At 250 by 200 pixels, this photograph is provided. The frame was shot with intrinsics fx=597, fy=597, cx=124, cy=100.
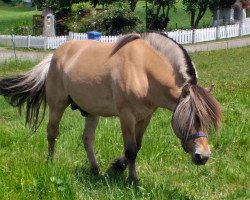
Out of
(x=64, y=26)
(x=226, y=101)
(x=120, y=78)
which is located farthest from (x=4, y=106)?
(x=64, y=26)

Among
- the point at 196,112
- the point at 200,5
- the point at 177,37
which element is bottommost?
the point at 177,37

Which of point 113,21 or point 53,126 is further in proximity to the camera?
point 113,21

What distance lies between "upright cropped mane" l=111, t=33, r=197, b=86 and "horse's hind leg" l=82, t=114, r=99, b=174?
1.29m

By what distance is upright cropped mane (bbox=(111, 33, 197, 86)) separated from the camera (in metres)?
5.82

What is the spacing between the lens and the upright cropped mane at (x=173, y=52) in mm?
5816

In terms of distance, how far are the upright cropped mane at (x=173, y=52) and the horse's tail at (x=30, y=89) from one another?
1575 millimetres

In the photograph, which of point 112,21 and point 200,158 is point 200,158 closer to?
point 200,158

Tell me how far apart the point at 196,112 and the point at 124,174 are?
5.24 feet

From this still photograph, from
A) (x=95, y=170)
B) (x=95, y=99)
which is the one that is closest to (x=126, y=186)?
(x=95, y=170)

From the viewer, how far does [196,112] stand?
547cm

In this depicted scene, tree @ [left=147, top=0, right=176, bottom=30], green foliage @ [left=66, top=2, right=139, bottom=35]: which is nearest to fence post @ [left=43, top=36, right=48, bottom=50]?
green foliage @ [left=66, top=2, right=139, bottom=35]

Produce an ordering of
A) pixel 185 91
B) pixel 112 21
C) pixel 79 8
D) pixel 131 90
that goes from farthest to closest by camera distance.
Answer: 1. pixel 79 8
2. pixel 112 21
3. pixel 131 90
4. pixel 185 91

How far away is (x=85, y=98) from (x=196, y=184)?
1.58 meters

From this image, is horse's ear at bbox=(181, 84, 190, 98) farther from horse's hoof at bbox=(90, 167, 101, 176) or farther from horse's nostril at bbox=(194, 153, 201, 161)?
horse's hoof at bbox=(90, 167, 101, 176)
